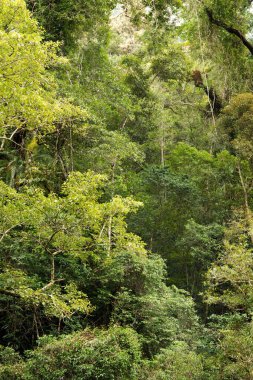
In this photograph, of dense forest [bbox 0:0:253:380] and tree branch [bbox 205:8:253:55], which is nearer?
dense forest [bbox 0:0:253:380]

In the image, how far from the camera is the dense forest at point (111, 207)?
6.21m

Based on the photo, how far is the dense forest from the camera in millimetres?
6211

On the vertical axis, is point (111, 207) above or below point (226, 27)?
below

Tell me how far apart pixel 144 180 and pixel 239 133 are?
4309 mm

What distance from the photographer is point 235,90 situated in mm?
14891

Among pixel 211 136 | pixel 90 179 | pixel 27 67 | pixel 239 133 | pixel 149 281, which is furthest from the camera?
pixel 211 136

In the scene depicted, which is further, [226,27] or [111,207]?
[226,27]

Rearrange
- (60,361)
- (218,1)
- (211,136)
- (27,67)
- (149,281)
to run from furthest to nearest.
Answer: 1. (211,136)
2. (149,281)
3. (218,1)
4. (60,361)
5. (27,67)

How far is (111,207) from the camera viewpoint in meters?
8.12

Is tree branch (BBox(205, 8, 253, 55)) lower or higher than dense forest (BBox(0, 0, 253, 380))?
higher

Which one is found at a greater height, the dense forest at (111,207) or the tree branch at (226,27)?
the tree branch at (226,27)

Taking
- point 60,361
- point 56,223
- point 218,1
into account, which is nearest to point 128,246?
point 56,223

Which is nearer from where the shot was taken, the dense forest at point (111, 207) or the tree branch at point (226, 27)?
the dense forest at point (111, 207)

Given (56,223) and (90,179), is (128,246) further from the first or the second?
(56,223)
